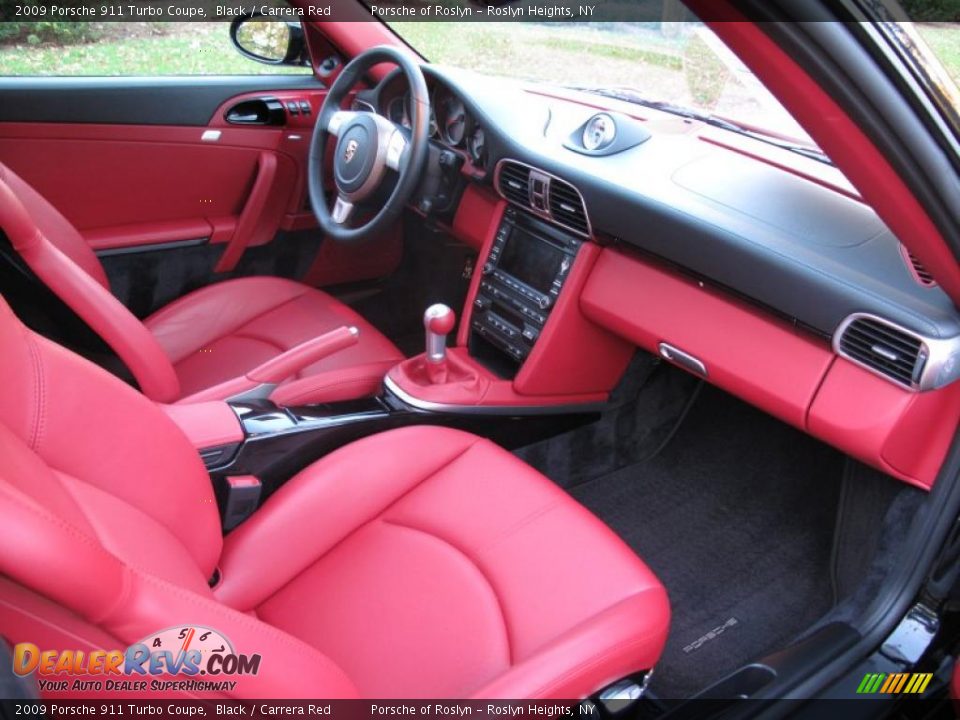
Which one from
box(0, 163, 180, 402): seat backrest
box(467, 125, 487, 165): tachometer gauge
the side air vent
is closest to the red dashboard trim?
the side air vent

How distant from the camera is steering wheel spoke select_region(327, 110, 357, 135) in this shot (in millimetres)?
2236

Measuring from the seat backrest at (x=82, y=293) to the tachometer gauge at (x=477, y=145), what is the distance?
0.92 metres

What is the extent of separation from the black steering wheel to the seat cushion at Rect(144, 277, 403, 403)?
0.83 feet

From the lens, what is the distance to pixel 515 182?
208cm

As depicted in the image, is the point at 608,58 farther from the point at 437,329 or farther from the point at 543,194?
the point at 437,329

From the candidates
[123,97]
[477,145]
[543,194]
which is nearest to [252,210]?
[123,97]

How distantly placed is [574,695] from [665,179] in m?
1.10

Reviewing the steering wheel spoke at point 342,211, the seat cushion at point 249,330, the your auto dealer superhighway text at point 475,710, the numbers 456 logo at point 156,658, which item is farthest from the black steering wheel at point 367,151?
the numbers 456 logo at point 156,658

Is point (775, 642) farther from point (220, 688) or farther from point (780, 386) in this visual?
point (220, 688)

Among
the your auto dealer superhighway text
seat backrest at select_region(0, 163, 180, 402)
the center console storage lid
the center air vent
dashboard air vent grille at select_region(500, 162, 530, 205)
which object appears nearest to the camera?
the your auto dealer superhighway text

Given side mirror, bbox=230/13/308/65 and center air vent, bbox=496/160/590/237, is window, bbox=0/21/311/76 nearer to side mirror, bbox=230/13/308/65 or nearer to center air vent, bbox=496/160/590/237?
side mirror, bbox=230/13/308/65

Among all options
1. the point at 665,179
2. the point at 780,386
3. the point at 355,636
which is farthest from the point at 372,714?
the point at 665,179

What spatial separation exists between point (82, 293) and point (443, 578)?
97 centimetres

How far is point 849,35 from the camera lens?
2.82 feet
